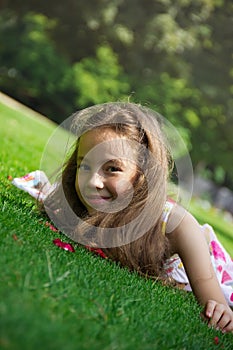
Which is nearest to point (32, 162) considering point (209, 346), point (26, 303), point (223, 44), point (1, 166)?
point (1, 166)

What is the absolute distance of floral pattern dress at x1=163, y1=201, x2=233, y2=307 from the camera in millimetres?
3152

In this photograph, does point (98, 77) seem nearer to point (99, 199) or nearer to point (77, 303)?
point (99, 199)

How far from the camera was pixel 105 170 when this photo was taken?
2836 millimetres

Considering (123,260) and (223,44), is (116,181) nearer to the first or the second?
(123,260)

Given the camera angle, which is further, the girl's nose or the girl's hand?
the girl's nose

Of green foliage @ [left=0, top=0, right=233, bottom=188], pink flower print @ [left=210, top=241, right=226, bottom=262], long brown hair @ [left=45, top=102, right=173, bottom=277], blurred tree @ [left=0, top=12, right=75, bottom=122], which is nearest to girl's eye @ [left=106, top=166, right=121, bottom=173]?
long brown hair @ [left=45, top=102, right=173, bottom=277]

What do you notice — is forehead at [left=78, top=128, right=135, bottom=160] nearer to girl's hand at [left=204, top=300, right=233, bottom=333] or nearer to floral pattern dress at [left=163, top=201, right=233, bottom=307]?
floral pattern dress at [left=163, top=201, right=233, bottom=307]

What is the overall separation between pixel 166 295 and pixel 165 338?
69cm

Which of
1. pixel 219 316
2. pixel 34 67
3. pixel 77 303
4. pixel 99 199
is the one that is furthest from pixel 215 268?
pixel 34 67

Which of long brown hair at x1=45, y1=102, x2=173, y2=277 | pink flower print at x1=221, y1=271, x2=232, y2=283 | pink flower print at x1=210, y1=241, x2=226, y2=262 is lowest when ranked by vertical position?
pink flower print at x1=221, y1=271, x2=232, y2=283

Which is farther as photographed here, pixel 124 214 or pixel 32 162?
pixel 32 162

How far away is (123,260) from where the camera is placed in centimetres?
281

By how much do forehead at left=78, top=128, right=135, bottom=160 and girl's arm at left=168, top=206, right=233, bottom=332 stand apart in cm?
35

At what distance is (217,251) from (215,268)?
158mm
